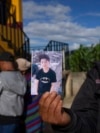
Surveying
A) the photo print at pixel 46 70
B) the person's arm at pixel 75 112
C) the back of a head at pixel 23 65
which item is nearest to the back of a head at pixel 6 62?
the photo print at pixel 46 70

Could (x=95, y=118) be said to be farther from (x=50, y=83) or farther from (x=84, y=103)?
(x=50, y=83)

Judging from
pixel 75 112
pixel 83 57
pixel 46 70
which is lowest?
pixel 75 112

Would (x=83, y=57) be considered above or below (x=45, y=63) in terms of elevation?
above

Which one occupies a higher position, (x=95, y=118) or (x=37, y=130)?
(x=95, y=118)

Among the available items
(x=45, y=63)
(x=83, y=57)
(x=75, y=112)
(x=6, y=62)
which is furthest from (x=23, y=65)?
(x=83, y=57)

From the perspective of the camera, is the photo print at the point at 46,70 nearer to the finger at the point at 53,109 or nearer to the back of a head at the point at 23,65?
the back of a head at the point at 23,65

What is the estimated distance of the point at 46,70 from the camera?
6.32m

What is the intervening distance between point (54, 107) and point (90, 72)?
493 millimetres

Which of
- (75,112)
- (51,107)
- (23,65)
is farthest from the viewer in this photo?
(23,65)

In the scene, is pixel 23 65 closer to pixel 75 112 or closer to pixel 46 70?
pixel 46 70

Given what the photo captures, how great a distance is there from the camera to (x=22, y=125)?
21.9 feet

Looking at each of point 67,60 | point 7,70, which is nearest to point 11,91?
point 7,70

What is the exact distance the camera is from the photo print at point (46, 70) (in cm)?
633

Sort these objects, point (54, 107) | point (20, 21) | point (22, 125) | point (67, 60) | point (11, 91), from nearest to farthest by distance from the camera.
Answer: point (54, 107), point (11, 91), point (22, 125), point (67, 60), point (20, 21)
